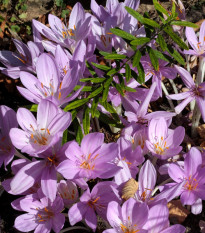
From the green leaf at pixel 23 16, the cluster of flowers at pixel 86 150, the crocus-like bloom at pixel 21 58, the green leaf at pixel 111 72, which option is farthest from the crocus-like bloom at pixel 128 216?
the green leaf at pixel 23 16

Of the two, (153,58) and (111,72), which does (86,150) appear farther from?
(153,58)

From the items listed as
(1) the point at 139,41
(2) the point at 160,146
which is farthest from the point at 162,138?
(1) the point at 139,41

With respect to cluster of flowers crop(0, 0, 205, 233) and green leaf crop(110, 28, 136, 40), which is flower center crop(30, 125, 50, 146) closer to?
cluster of flowers crop(0, 0, 205, 233)

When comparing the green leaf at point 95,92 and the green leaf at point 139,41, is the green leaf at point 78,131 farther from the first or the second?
the green leaf at point 139,41

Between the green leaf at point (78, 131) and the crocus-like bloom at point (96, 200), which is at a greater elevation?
the green leaf at point (78, 131)

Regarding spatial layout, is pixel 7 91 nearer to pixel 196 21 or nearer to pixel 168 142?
pixel 168 142

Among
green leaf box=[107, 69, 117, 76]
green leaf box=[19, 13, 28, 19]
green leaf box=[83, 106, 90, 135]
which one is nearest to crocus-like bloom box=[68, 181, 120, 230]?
green leaf box=[83, 106, 90, 135]
